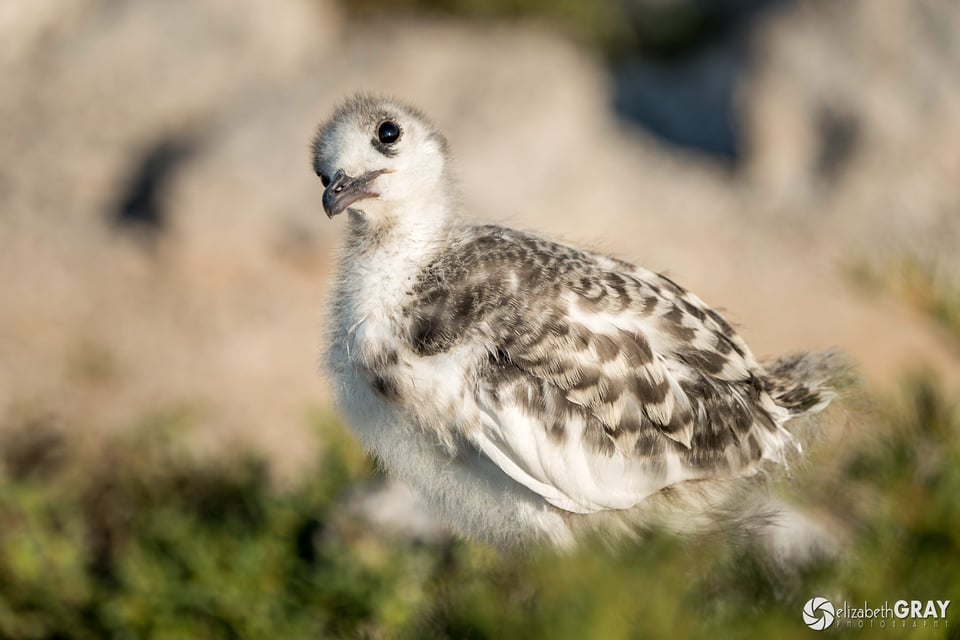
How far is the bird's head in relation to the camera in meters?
3.10

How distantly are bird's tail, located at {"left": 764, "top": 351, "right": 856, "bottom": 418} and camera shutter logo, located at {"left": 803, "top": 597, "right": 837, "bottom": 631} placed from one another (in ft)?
3.24

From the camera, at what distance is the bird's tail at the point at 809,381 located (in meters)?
3.34

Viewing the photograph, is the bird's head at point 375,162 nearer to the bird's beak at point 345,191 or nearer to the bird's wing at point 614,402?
the bird's beak at point 345,191

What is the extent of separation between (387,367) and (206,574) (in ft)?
6.85

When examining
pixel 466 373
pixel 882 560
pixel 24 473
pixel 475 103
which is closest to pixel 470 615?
pixel 466 373

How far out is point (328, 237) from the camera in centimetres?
814

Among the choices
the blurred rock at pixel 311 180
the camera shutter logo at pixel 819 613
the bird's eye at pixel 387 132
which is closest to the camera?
the camera shutter logo at pixel 819 613

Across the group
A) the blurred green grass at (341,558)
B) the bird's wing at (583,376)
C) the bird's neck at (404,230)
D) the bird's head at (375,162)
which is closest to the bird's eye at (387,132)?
the bird's head at (375,162)

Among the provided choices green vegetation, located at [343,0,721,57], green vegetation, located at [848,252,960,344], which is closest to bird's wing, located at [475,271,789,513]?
green vegetation, located at [848,252,960,344]

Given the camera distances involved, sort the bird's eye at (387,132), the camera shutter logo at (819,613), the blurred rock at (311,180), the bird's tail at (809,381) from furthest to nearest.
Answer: the blurred rock at (311,180)
the bird's tail at (809,381)
the bird's eye at (387,132)
the camera shutter logo at (819,613)

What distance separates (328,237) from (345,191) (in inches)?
202

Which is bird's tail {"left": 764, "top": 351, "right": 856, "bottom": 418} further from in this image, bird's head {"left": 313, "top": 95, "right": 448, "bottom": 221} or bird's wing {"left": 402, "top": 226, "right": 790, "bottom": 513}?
bird's head {"left": 313, "top": 95, "right": 448, "bottom": 221}

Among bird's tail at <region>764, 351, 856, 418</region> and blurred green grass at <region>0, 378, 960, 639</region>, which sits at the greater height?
bird's tail at <region>764, 351, 856, 418</region>

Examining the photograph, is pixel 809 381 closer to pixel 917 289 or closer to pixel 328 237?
pixel 917 289
